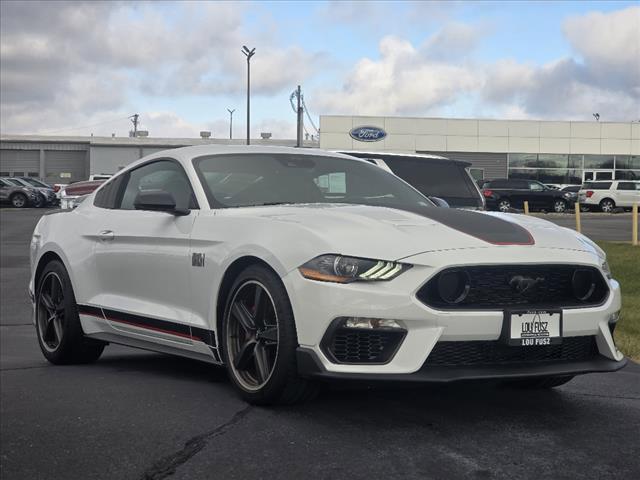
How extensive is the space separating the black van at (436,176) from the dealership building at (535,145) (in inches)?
1705

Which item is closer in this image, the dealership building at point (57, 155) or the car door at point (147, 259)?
the car door at point (147, 259)

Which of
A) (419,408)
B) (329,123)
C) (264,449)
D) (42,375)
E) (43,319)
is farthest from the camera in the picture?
(329,123)

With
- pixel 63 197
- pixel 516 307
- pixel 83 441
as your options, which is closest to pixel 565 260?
pixel 516 307

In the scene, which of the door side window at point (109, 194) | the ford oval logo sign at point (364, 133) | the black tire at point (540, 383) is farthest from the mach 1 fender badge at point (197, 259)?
the ford oval logo sign at point (364, 133)

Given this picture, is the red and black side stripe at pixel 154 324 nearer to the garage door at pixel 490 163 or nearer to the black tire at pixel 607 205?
the black tire at pixel 607 205

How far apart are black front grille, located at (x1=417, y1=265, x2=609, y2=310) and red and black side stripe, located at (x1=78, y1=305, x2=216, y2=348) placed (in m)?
1.40

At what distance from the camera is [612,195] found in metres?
39.3

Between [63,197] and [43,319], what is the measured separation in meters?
15.7

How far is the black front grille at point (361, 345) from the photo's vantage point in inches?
154

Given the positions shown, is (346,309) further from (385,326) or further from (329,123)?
(329,123)

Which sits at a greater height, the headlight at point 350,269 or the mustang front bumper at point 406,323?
the headlight at point 350,269

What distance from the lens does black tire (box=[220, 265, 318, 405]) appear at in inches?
161

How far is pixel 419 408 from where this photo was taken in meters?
4.40

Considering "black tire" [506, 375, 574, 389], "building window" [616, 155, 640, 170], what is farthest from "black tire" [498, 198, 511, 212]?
"black tire" [506, 375, 574, 389]
